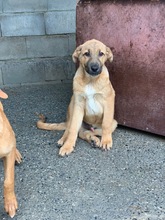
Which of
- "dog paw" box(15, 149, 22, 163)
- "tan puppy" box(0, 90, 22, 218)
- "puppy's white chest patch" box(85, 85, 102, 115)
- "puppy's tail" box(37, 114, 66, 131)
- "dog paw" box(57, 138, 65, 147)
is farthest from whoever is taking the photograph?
"puppy's tail" box(37, 114, 66, 131)

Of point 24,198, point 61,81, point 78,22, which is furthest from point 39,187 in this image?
point 61,81

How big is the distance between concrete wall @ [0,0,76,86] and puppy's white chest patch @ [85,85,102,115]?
2.01 metres

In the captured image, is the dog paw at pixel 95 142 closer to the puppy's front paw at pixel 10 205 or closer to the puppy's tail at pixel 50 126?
the puppy's tail at pixel 50 126

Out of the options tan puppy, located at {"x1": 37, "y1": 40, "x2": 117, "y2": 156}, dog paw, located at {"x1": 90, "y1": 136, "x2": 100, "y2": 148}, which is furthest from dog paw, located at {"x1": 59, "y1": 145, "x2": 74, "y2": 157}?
dog paw, located at {"x1": 90, "y1": 136, "x2": 100, "y2": 148}

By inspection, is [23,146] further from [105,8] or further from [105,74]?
[105,8]

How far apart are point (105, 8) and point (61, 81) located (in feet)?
7.22

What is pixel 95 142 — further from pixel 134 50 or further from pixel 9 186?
pixel 9 186

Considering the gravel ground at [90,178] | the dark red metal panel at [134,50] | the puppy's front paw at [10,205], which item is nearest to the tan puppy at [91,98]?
the gravel ground at [90,178]

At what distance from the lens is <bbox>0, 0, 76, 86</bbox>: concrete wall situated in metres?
5.45

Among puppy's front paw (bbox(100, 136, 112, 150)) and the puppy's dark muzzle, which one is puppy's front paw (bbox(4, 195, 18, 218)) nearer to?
puppy's front paw (bbox(100, 136, 112, 150))

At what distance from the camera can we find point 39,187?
327 cm

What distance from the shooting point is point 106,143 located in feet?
12.8

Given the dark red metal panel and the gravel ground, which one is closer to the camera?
the gravel ground

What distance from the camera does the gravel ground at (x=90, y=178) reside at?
2.97 metres
